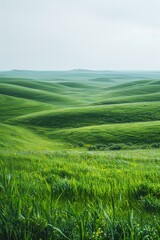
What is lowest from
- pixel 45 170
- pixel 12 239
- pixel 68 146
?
pixel 68 146

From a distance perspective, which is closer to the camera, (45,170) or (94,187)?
(94,187)

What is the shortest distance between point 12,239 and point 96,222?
97cm

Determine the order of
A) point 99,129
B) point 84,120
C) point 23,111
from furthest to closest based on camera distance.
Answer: point 23,111 → point 84,120 → point 99,129

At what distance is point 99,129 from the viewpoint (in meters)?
45.9

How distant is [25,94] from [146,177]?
326 ft

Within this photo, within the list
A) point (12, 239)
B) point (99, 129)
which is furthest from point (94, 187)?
point (99, 129)

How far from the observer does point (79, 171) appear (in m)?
8.86

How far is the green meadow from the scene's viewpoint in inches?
145

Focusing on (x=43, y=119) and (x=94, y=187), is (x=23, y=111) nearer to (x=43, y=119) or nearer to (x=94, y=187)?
(x=43, y=119)

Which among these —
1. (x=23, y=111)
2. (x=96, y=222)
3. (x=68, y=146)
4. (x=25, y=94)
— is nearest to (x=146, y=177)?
(x=96, y=222)

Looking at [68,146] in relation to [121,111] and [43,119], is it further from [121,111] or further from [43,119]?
[121,111]

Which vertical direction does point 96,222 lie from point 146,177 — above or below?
above

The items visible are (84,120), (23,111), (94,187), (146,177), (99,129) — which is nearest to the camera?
(94,187)

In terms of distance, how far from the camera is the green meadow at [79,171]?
3.70 m
